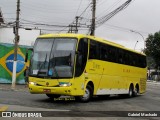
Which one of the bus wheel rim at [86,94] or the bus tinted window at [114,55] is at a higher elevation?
the bus tinted window at [114,55]

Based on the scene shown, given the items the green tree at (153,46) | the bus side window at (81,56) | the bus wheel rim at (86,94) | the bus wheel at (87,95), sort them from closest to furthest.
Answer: the bus side window at (81,56) < the bus wheel at (87,95) < the bus wheel rim at (86,94) < the green tree at (153,46)

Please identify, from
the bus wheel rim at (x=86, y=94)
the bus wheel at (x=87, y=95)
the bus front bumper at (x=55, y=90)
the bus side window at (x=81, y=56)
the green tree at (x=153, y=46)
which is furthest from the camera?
the green tree at (x=153, y=46)

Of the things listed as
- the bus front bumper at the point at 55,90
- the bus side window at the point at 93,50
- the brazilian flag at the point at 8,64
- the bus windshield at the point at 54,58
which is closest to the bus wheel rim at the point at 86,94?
the bus side window at the point at 93,50

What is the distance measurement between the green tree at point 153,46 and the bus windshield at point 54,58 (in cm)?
6895

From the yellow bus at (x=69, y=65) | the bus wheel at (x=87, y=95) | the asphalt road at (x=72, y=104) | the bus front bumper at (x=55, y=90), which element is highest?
the yellow bus at (x=69, y=65)

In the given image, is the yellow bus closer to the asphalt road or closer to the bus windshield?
the bus windshield

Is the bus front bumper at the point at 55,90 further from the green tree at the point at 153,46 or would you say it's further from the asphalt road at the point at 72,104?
the green tree at the point at 153,46

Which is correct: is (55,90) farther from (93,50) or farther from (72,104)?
(93,50)

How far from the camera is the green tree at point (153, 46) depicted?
87.0 m

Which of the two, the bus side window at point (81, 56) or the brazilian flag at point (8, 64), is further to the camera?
the brazilian flag at point (8, 64)

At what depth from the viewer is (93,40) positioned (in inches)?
827

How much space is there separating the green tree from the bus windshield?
68.9 meters

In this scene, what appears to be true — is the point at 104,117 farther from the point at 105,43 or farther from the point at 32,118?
the point at 105,43

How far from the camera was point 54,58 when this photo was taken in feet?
62.4
